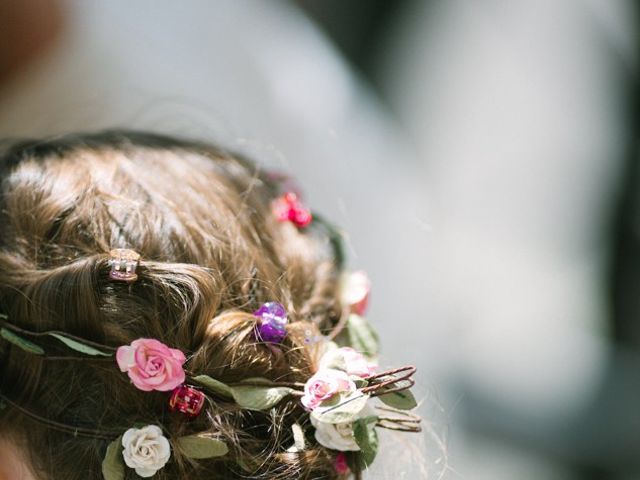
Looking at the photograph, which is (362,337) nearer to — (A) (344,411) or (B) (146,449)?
(A) (344,411)

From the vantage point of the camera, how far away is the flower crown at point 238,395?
71 cm

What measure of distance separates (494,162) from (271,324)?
1.24 metres

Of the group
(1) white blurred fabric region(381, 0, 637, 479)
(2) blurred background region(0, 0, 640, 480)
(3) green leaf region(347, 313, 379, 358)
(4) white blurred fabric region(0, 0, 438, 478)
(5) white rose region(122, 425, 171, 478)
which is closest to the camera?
(5) white rose region(122, 425, 171, 478)

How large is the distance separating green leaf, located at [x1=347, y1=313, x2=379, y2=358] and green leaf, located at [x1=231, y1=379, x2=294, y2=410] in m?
0.15

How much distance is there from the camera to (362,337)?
872mm

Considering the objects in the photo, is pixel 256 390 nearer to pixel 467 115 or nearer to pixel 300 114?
pixel 300 114

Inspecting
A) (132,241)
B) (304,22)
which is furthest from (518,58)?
(132,241)

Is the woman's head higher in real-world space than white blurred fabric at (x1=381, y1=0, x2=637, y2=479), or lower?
lower

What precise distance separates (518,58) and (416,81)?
9.7 inches

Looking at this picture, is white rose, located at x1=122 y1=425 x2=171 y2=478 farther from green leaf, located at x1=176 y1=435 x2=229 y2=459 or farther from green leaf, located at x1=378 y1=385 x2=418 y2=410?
green leaf, located at x1=378 y1=385 x2=418 y2=410

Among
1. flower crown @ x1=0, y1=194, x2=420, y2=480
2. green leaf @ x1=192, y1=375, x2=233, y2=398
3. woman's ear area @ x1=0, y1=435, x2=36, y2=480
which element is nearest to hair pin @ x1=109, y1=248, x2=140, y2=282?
flower crown @ x1=0, y1=194, x2=420, y2=480

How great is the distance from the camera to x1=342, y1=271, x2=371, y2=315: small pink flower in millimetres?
924

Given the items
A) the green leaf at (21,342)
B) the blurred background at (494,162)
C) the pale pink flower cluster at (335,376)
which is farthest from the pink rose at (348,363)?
the blurred background at (494,162)

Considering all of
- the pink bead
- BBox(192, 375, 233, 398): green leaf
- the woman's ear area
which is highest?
BBox(192, 375, 233, 398): green leaf
